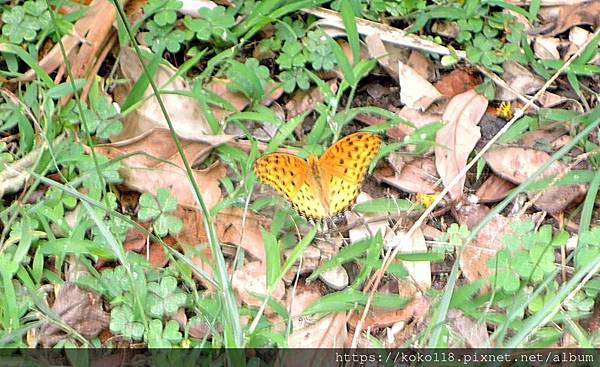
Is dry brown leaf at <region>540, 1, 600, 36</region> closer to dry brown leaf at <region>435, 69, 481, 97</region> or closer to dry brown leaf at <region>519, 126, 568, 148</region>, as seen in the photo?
dry brown leaf at <region>435, 69, 481, 97</region>

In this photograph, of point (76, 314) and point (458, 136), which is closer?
point (76, 314)

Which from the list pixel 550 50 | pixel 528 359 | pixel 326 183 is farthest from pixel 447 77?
pixel 528 359

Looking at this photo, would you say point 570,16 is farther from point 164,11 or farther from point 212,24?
point 164,11

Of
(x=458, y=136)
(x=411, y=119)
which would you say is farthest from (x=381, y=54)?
(x=458, y=136)

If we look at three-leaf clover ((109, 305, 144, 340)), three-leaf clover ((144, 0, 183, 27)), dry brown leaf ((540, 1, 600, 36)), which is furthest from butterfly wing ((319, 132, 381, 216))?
dry brown leaf ((540, 1, 600, 36))

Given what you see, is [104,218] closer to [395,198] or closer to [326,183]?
[326,183]
